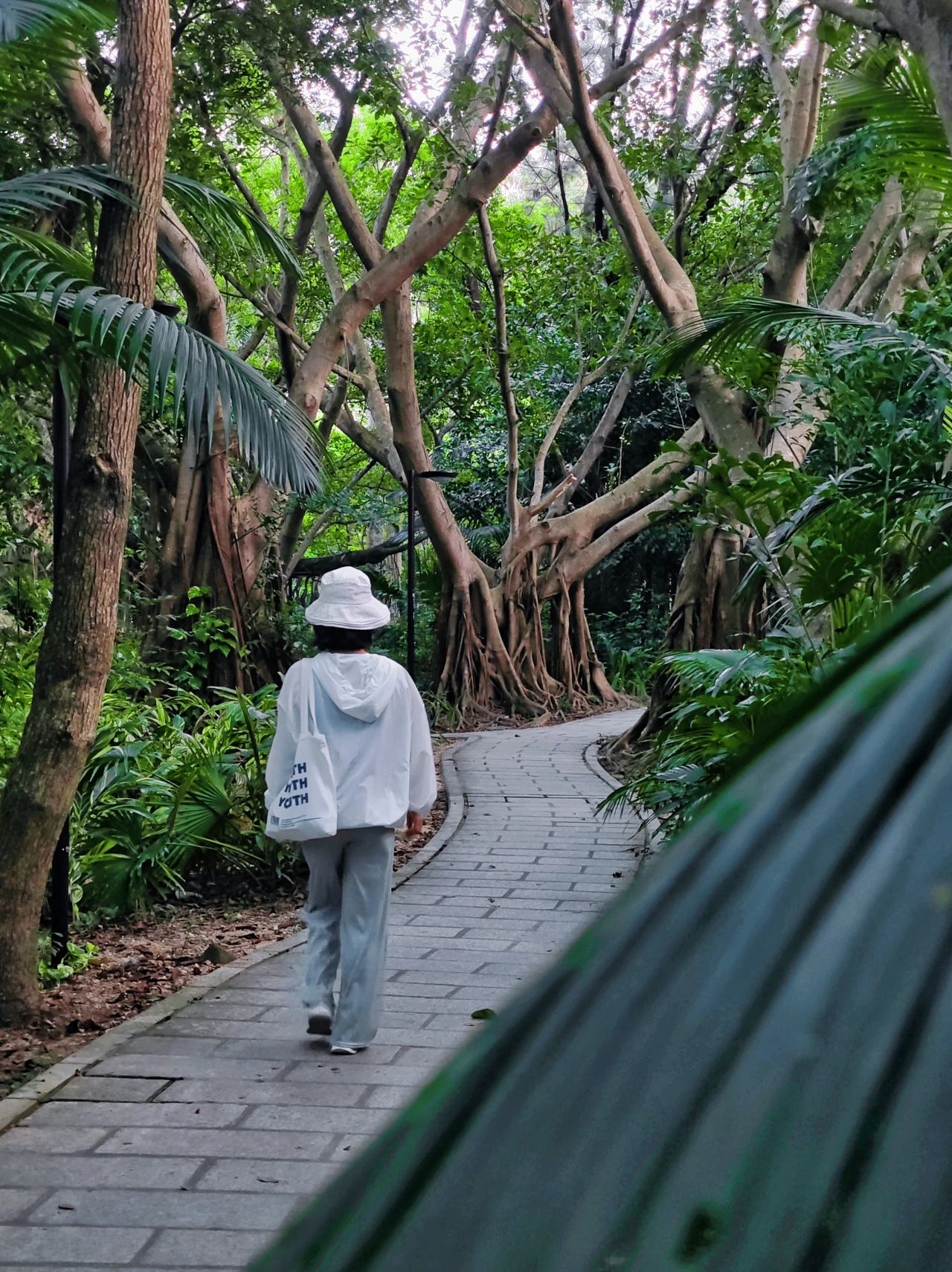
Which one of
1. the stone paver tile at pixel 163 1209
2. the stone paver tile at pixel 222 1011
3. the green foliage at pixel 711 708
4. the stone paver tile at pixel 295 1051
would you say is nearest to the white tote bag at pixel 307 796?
the stone paver tile at pixel 295 1051

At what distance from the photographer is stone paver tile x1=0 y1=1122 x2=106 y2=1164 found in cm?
414

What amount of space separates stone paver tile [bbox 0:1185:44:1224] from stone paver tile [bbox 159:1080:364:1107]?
80 centimetres

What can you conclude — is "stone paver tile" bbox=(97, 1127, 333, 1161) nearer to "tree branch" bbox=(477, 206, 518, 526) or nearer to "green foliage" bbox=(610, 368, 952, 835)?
"green foliage" bbox=(610, 368, 952, 835)

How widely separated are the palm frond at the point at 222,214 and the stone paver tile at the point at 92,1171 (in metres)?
3.69

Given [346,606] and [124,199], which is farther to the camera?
[124,199]

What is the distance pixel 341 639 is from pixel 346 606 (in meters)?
0.14

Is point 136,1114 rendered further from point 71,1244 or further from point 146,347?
point 146,347

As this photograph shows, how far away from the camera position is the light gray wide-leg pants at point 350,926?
5.11 metres

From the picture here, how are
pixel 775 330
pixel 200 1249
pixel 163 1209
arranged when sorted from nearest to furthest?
pixel 200 1249 < pixel 163 1209 < pixel 775 330

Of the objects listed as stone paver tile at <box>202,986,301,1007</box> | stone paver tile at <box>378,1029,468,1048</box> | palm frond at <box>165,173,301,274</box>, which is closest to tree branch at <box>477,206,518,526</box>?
palm frond at <box>165,173,301,274</box>

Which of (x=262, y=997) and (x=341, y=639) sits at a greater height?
(x=341, y=639)

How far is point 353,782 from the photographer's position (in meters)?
5.21

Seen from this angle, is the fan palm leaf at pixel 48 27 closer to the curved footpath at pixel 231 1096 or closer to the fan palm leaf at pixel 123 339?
the fan palm leaf at pixel 123 339

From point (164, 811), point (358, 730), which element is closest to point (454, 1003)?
point (358, 730)
